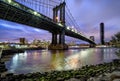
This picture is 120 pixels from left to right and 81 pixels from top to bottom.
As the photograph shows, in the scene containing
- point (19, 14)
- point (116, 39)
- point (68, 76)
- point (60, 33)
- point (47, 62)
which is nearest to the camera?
point (68, 76)

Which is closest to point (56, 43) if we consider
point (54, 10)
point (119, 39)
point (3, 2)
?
point (54, 10)

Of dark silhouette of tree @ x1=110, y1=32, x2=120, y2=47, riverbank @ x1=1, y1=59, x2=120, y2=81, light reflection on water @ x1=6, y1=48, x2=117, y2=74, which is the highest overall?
dark silhouette of tree @ x1=110, y1=32, x2=120, y2=47

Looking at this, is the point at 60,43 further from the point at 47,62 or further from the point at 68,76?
the point at 68,76

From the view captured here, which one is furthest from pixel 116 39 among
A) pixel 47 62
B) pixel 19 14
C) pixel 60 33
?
pixel 60 33

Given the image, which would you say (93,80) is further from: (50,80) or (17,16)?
(17,16)

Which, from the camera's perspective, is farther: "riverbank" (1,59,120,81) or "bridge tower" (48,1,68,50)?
"bridge tower" (48,1,68,50)

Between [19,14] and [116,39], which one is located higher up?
[19,14]

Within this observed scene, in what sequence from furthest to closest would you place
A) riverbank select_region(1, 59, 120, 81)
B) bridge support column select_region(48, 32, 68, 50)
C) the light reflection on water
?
bridge support column select_region(48, 32, 68, 50), the light reflection on water, riverbank select_region(1, 59, 120, 81)

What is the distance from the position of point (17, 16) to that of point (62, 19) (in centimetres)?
3391

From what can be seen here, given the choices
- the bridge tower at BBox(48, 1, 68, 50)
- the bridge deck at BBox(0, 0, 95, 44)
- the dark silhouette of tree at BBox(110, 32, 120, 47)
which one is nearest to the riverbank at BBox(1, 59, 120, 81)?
the dark silhouette of tree at BBox(110, 32, 120, 47)

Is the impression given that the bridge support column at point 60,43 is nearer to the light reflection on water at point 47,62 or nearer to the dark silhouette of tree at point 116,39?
the light reflection on water at point 47,62

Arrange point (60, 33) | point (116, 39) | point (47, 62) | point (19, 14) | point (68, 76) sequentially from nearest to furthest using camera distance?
point (68, 76) → point (116, 39) → point (47, 62) → point (19, 14) → point (60, 33)

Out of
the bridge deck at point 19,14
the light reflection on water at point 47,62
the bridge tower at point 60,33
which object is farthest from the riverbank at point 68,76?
the bridge tower at point 60,33

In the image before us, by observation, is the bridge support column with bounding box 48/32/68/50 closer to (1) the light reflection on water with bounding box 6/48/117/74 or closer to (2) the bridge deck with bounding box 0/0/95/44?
(2) the bridge deck with bounding box 0/0/95/44
